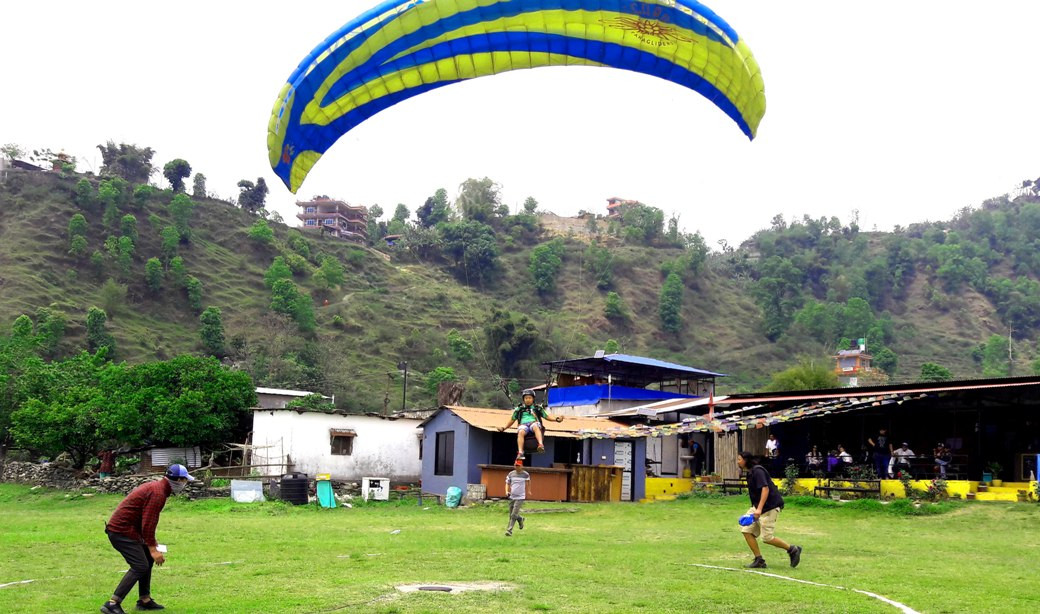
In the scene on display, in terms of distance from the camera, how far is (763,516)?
1224 cm

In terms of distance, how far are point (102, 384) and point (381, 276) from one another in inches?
2737

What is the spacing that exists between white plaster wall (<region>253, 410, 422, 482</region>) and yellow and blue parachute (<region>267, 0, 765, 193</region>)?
55.8 feet

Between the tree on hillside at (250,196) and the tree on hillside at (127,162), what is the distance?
9.84 meters

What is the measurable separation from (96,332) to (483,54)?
6322 cm

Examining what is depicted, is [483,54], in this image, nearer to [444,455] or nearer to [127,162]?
[444,455]

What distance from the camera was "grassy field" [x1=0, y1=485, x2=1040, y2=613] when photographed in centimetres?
923

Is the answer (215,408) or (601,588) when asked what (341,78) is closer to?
(601,588)

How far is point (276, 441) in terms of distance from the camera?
33219 mm

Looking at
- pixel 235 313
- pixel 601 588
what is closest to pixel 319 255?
pixel 235 313

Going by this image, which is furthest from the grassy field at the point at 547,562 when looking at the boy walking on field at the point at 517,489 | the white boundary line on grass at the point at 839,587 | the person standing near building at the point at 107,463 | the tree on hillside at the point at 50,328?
the tree on hillside at the point at 50,328

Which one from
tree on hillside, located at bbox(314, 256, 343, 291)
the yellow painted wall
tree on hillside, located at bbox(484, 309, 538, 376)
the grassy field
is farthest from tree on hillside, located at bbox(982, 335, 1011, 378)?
the grassy field

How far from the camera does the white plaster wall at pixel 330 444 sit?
33.2 m

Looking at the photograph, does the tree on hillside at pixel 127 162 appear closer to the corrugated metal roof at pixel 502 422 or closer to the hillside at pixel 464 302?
the hillside at pixel 464 302

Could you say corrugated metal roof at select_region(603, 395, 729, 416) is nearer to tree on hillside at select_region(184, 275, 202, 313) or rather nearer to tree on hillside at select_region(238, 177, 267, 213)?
tree on hillside at select_region(184, 275, 202, 313)
